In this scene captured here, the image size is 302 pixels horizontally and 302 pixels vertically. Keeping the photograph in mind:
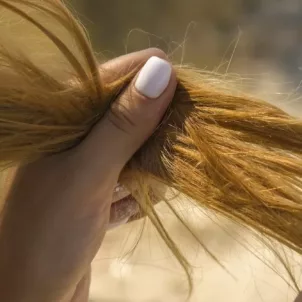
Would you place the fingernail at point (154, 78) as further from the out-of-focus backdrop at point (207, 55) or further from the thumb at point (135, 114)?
the out-of-focus backdrop at point (207, 55)

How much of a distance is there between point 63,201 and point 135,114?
89 millimetres

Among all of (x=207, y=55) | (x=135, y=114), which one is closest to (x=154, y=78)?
(x=135, y=114)

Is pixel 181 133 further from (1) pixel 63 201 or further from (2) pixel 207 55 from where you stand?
(2) pixel 207 55

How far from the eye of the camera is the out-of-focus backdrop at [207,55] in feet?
5.49

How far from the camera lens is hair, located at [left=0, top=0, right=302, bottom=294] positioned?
0.54 metres

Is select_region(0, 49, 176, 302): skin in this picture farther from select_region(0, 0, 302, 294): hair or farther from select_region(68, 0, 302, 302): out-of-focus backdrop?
select_region(68, 0, 302, 302): out-of-focus backdrop

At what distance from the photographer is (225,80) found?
25.4 inches

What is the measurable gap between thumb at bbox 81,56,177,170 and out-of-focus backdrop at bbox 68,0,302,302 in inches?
18.5

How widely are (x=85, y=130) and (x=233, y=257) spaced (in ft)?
4.10

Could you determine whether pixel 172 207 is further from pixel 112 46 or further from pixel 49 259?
pixel 112 46

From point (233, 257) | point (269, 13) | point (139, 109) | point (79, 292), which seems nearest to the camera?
point (139, 109)

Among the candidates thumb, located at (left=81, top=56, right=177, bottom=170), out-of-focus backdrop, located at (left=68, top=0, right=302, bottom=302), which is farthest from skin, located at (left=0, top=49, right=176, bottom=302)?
out-of-focus backdrop, located at (left=68, top=0, right=302, bottom=302)

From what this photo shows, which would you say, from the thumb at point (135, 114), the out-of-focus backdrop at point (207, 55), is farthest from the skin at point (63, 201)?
the out-of-focus backdrop at point (207, 55)

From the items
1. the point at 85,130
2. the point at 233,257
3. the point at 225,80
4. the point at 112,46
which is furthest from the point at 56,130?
the point at 112,46
